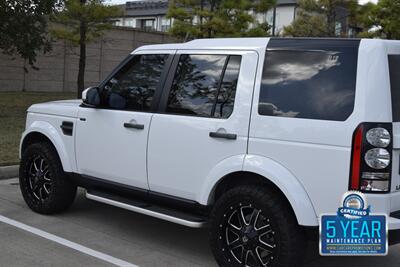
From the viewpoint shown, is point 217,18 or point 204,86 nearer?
point 204,86

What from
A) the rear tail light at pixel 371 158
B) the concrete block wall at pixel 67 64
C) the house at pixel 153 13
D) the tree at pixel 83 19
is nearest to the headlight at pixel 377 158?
the rear tail light at pixel 371 158

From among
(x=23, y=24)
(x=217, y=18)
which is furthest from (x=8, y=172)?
(x=217, y=18)

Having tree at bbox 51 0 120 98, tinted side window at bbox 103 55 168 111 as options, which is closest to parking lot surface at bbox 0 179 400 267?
tinted side window at bbox 103 55 168 111

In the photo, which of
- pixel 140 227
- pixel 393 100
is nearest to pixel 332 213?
pixel 393 100

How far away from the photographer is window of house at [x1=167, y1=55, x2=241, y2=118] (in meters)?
4.52

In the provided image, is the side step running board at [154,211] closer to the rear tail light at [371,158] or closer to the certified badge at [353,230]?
the certified badge at [353,230]

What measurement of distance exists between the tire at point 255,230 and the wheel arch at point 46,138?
2055 mm

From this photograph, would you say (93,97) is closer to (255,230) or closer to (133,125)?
(133,125)

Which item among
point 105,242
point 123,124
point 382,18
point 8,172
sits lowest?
point 105,242

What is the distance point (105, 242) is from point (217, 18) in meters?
15.7

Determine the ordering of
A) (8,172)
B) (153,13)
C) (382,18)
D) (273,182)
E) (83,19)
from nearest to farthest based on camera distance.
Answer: (273,182), (8,172), (83,19), (382,18), (153,13)

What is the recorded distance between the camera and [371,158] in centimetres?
368

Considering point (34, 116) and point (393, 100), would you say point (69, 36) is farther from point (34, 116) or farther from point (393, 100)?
point (393, 100)

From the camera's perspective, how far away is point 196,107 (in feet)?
15.5
